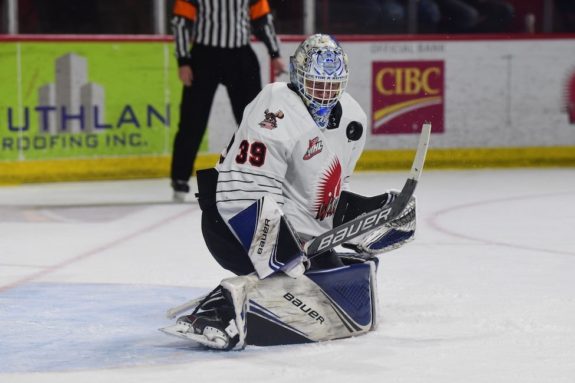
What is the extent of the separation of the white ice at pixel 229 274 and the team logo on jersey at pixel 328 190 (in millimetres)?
315

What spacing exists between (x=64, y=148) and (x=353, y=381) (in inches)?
165

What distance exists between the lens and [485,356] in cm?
301

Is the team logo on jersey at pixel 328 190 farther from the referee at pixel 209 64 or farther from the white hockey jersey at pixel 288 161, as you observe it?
the referee at pixel 209 64

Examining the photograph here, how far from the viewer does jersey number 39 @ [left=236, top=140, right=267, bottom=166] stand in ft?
10.1

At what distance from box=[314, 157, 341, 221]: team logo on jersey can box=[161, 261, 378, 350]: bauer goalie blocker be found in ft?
0.52

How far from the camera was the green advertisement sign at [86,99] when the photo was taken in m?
6.62

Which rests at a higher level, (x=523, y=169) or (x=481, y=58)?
(x=481, y=58)

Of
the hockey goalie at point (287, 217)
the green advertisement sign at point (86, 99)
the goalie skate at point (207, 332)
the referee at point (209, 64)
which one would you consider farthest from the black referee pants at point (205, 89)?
the goalie skate at point (207, 332)

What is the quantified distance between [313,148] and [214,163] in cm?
383

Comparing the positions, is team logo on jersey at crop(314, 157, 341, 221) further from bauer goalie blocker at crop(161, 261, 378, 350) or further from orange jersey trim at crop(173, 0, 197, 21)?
orange jersey trim at crop(173, 0, 197, 21)

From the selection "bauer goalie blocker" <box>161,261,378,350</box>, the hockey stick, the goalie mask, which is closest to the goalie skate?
"bauer goalie blocker" <box>161,261,378,350</box>

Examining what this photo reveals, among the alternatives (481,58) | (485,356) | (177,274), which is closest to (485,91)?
(481,58)

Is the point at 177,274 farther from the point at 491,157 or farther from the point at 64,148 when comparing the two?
the point at 491,157

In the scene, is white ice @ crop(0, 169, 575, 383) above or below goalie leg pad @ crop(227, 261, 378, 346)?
below
